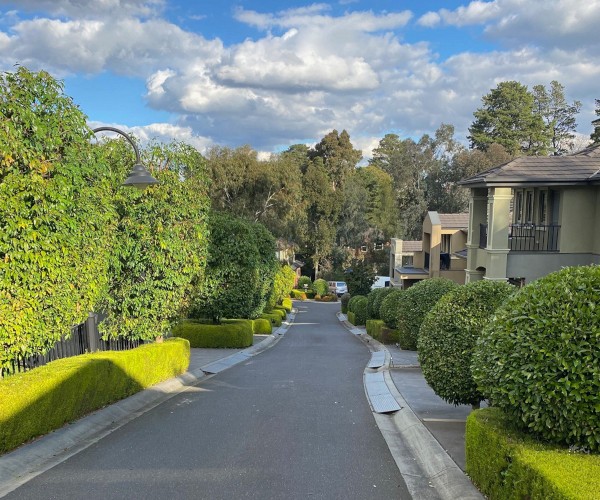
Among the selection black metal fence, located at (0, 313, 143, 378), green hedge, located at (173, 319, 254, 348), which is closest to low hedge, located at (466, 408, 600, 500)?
black metal fence, located at (0, 313, 143, 378)

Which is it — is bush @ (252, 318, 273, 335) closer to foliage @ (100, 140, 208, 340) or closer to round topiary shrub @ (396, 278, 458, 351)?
round topiary shrub @ (396, 278, 458, 351)

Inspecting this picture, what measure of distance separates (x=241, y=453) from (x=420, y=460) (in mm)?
2373

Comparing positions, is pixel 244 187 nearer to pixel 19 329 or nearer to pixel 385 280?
pixel 385 280

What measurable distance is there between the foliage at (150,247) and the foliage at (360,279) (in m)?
27.0

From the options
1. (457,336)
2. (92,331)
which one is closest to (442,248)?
(92,331)

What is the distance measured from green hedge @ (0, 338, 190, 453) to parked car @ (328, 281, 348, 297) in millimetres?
51174

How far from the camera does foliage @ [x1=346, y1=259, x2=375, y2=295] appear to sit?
39.2m

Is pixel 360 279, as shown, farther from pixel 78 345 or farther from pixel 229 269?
pixel 78 345

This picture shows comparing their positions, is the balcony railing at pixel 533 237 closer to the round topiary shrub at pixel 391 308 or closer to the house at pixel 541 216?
the house at pixel 541 216

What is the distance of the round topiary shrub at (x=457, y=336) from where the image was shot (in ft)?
23.4

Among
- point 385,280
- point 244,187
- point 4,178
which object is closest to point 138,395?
point 4,178

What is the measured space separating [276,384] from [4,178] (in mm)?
7363

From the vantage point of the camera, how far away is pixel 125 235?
38.5ft

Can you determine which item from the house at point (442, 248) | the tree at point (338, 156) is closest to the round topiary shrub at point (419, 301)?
the house at point (442, 248)
